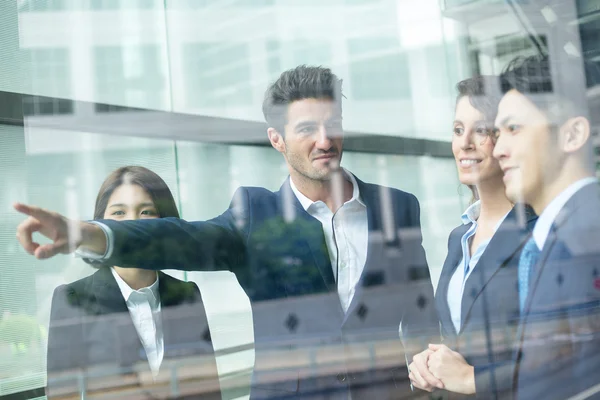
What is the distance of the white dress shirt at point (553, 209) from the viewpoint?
7.45ft

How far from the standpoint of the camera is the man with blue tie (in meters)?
2.22

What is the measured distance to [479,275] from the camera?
2.35 metres

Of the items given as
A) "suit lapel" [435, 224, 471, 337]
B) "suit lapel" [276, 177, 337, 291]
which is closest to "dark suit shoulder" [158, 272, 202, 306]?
"suit lapel" [276, 177, 337, 291]

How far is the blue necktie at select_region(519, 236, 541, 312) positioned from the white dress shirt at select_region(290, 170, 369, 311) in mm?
552

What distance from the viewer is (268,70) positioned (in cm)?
257

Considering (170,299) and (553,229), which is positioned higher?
(553,229)

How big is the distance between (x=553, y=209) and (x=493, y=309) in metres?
0.41

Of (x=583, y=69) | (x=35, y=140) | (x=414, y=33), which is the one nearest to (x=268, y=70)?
(x=414, y=33)

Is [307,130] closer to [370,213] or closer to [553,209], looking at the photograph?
[370,213]

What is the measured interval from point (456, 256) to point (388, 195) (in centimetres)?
34

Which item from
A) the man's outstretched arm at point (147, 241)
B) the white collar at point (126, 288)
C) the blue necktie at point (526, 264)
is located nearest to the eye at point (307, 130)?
the man's outstretched arm at point (147, 241)

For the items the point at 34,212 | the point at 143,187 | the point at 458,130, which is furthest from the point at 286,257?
the point at 34,212

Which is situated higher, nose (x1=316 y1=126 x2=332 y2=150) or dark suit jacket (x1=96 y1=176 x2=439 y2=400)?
nose (x1=316 y1=126 x2=332 y2=150)

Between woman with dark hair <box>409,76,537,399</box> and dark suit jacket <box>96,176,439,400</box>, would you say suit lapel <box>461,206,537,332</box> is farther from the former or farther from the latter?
dark suit jacket <box>96,176,439,400</box>
